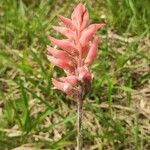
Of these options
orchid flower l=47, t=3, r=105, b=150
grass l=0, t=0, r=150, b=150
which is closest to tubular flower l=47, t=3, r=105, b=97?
orchid flower l=47, t=3, r=105, b=150

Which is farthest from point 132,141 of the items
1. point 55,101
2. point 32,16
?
point 32,16

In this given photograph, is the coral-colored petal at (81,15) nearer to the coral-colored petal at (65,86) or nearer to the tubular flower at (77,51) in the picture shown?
the tubular flower at (77,51)

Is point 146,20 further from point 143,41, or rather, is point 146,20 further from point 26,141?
point 26,141

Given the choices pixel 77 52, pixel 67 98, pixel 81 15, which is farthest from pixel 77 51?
pixel 67 98

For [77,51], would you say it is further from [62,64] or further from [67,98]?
[67,98]

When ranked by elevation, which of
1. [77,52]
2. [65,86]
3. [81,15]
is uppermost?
[81,15]

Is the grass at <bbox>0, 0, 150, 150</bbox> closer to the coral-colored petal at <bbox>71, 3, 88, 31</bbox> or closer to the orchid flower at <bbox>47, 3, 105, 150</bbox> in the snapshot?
the orchid flower at <bbox>47, 3, 105, 150</bbox>

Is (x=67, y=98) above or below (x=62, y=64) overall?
above
